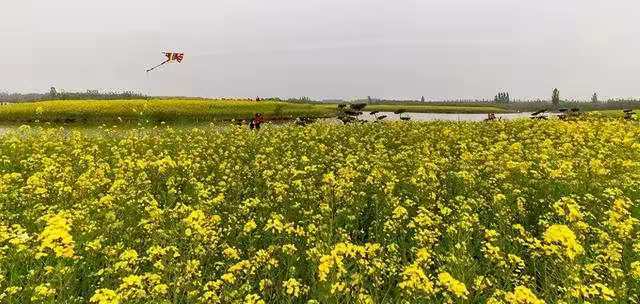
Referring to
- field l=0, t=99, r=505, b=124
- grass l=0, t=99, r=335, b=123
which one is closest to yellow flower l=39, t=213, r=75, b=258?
field l=0, t=99, r=505, b=124

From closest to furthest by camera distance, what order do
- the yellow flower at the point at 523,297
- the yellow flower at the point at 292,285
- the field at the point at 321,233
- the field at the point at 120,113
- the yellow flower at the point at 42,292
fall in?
the yellow flower at the point at 523,297
the yellow flower at the point at 42,292
the yellow flower at the point at 292,285
the field at the point at 321,233
the field at the point at 120,113

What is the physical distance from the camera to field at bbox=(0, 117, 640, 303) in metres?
4.69

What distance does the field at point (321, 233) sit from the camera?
15.4ft

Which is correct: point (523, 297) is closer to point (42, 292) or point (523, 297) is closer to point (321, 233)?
point (321, 233)

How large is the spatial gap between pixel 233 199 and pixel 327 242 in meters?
3.89

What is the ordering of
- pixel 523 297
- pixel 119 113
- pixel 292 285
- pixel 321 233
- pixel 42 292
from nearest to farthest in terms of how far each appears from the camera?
pixel 523 297 → pixel 42 292 → pixel 292 285 → pixel 321 233 → pixel 119 113

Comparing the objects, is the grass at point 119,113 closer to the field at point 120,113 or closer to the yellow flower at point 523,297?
the field at point 120,113

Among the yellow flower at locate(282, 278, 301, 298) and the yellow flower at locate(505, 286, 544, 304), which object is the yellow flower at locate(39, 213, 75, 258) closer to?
the yellow flower at locate(282, 278, 301, 298)

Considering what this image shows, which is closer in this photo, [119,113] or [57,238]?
[57,238]

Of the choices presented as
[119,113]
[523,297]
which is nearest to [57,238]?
[523,297]

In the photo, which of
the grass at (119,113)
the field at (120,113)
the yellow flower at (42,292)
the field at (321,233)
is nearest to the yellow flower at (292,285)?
the field at (321,233)

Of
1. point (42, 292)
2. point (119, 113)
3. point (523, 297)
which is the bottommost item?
point (42, 292)

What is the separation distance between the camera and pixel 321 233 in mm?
6551

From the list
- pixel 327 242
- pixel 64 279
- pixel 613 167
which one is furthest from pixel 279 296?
pixel 613 167
